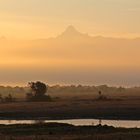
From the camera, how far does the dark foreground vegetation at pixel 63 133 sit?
53075 millimetres

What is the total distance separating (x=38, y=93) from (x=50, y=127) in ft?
254

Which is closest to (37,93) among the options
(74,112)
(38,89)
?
(38,89)

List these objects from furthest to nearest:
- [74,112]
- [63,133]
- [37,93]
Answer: [37,93]
[74,112]
[63,133]

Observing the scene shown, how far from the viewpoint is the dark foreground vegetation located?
174 feet

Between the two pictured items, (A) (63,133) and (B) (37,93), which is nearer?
(A) (63,133)

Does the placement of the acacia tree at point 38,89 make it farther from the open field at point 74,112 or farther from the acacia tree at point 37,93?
the open field at point 74,112

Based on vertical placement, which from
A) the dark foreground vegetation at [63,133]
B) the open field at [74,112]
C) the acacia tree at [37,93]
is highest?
the acacia tree at [37,93]

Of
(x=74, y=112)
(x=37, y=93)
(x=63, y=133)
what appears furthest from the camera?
(x=37, y=93)

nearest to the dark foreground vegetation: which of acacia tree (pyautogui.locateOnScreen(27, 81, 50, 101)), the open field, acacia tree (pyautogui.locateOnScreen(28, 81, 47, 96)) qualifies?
the open field

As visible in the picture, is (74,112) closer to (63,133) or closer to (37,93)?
(63,133)

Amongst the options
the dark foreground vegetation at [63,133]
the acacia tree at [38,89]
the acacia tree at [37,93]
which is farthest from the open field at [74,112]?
the acacia tree at [38,89]

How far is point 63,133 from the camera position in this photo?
195 feet

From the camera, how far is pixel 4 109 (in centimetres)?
11025

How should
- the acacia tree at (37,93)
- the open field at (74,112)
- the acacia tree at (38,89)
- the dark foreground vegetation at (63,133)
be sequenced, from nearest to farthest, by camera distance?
1. the dark foreground vegetation at (63,133)
2. the open field at (74,112)
3. the acacia tree at (37,93)
4. the acacia tree at (38,89)
